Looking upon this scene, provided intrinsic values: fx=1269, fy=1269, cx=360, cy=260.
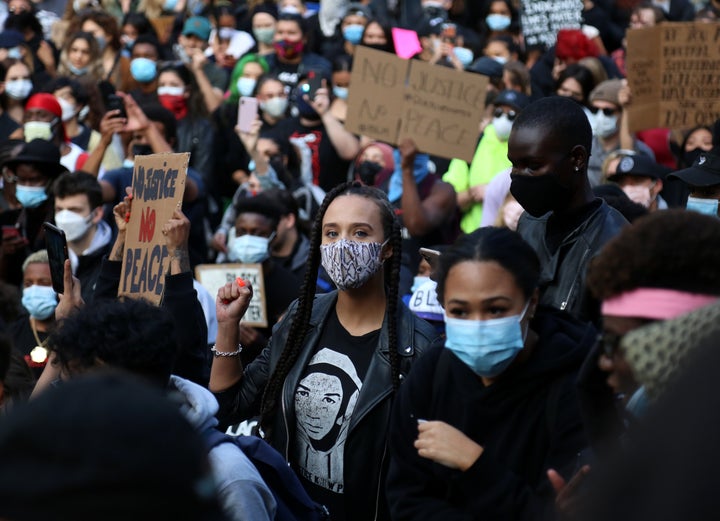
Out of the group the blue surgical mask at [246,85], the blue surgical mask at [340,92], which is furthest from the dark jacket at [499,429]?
the blue surgical mask at [246,85]

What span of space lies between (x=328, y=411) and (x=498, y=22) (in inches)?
398

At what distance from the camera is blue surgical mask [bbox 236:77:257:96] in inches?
483

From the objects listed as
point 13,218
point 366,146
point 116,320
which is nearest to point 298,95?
point 366,146

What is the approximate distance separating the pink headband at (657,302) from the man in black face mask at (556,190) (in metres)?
1.79

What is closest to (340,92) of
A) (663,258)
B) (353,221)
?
(353,221)

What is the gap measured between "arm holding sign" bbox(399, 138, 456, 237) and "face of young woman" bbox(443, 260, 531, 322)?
184 inches

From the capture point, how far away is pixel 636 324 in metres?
2.66

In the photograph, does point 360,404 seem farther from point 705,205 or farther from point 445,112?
point 445,112

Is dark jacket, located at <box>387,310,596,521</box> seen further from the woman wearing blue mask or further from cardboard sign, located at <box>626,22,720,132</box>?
cardboard sign, located at <box>626,22,720,132</box>

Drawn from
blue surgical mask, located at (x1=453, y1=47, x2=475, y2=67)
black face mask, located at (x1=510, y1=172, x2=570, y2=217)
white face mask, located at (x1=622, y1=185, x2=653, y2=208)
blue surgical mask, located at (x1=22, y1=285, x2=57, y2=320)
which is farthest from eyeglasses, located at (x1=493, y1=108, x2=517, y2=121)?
black face mask, located at (x1=510, y1=172, x2=570, y2=217)

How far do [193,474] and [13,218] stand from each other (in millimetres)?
7726

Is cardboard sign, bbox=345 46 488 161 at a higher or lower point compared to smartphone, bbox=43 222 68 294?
higher

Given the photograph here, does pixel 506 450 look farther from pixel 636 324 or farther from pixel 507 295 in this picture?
pixel 636 324

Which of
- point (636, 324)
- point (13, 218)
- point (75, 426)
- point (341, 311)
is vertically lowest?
point (13, 218)
